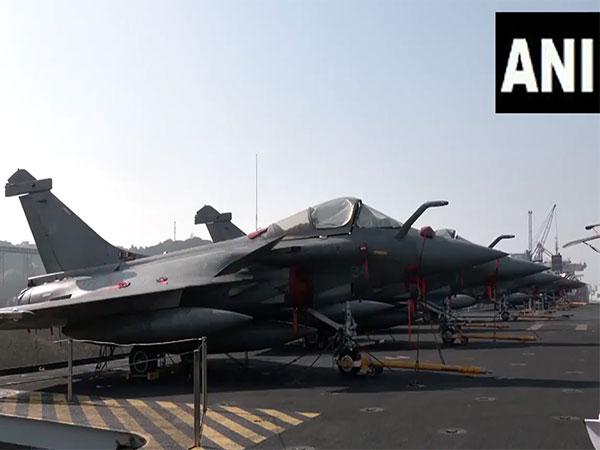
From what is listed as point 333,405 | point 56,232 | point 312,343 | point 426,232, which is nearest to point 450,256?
point 426,232

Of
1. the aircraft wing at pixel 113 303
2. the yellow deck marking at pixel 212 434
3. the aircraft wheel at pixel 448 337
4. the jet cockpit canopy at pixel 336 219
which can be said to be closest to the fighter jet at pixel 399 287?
the aircraft wheel at pixel 448 337

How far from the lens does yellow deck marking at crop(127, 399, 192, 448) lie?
7.17 m

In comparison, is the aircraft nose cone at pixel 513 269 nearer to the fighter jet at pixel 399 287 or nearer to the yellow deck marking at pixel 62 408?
the fighter jet at pixel 399 287

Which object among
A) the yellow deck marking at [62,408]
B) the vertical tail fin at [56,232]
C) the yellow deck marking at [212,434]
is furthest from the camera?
the vertical tail fin at [56,232]

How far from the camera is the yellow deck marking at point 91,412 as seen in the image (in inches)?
319

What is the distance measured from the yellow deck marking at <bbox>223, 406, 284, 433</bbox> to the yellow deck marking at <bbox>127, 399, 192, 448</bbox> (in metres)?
0.99

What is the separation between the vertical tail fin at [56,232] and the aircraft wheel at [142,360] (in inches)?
151

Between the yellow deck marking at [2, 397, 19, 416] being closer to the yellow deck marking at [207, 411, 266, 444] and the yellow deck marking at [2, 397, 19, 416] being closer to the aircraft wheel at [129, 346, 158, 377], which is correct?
the aircraft wheel at [129, 346, 158, 377]

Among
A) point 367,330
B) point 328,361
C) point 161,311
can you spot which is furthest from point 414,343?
point 161,311

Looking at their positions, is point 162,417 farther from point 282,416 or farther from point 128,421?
point 282,416

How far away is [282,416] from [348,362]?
3.67m

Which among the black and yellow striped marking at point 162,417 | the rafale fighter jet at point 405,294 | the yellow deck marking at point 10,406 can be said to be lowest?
the yellow deck marking at point 10,406

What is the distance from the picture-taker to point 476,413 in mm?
8430

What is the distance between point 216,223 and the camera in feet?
80.3
